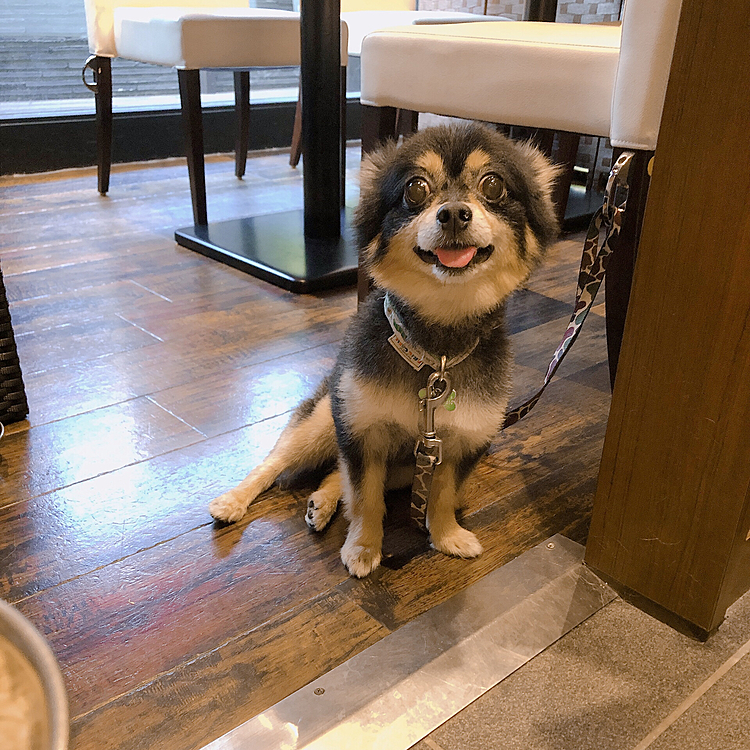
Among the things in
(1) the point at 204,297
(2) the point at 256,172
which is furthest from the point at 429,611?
(2) the point at 256,172

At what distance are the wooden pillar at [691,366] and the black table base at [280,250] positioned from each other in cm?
123

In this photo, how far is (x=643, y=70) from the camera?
108cm

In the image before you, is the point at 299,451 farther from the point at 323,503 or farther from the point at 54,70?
the point at 54,70

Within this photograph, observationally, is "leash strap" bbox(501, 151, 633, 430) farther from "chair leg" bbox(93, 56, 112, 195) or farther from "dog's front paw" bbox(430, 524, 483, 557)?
"chair leg" bbox(93, 56, 112, 195)

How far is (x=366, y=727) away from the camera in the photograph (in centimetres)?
86

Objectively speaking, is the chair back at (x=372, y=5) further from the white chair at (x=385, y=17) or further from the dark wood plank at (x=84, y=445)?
the dark wood plank at (x=84, y=445)

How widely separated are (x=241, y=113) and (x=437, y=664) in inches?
112

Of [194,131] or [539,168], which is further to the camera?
[194,131]

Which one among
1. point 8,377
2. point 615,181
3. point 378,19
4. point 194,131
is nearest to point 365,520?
point 615,181

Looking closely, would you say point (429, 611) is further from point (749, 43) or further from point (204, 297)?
point (204, 297)

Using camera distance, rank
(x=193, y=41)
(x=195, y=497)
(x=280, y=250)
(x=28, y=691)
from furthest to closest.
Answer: (x=280, y=250), (x=193, y=41), (x=195, y=497), (x=28, y=691)

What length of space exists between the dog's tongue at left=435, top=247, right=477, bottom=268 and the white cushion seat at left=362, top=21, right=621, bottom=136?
0.56 m

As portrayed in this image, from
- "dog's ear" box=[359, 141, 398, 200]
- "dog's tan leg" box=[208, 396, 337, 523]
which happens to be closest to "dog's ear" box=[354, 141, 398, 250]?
"dog's ear" box=[359, 141, 398, 200]

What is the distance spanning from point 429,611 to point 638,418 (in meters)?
0.39
